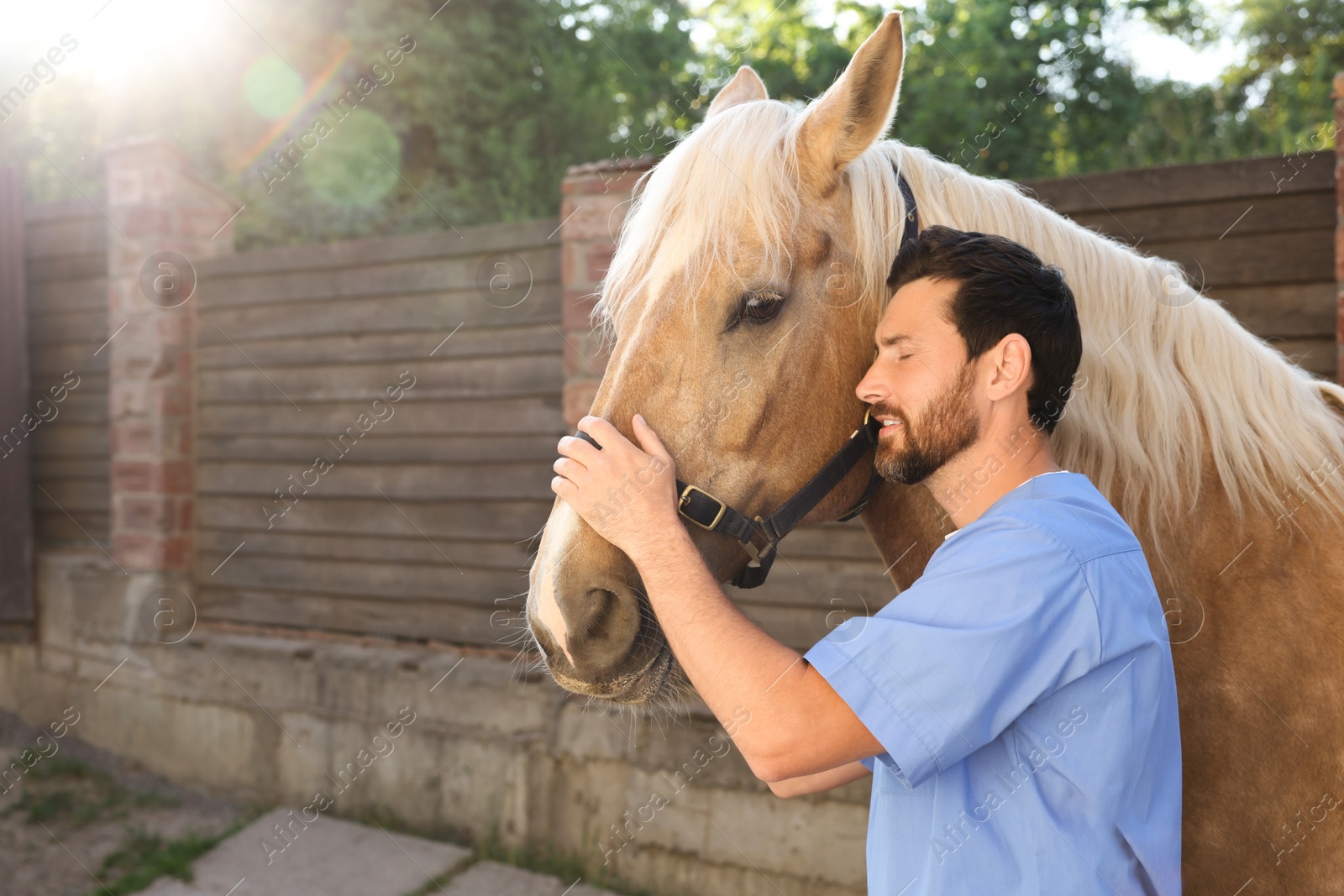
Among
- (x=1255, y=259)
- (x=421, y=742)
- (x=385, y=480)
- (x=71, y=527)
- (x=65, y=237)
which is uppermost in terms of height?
(x=65, y=237)

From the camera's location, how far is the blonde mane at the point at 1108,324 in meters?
1.54

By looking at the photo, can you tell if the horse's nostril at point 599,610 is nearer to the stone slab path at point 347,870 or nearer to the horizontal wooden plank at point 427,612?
the horizontal wooden plank at point 427,612

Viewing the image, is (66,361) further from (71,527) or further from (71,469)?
(71,527)

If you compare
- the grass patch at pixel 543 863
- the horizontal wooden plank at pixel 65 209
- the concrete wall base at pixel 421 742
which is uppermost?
the horizontal wooden plank at pixel 65 209

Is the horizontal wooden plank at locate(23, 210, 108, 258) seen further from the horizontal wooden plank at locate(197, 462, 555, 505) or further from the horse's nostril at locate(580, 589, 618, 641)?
the horse's nostril at locate(580, 589, 618, 641)

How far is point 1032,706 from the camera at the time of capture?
1.12m

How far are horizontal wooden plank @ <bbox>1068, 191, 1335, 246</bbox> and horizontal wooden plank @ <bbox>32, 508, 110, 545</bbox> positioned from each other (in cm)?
596

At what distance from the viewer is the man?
3.54 feet

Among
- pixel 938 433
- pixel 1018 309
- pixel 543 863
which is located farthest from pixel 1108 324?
pixel 543 863

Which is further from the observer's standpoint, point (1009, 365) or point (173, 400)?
point (173, 400)

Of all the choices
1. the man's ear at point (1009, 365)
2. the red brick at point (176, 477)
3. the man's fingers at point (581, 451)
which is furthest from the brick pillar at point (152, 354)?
the man's ear at point (1009, 365)

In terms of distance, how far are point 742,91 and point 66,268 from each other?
571 centimetres

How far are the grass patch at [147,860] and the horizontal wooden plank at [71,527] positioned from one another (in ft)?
7.46

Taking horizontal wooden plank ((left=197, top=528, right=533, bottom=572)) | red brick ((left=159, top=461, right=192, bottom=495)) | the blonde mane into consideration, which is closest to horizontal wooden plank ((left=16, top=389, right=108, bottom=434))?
red brick ((left=159, top=461, right=192, bottom=495))
